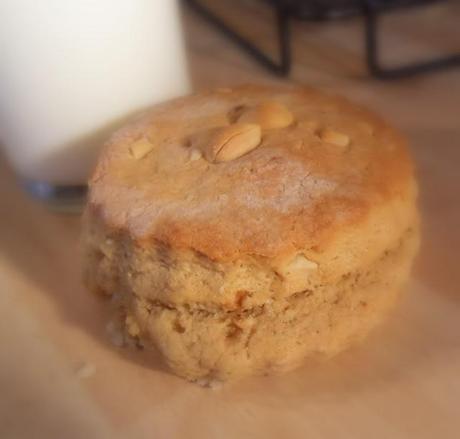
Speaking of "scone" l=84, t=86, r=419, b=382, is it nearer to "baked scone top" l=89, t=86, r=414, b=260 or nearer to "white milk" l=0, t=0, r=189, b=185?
"baked scone top" l=89, t=86, r=414, b=260

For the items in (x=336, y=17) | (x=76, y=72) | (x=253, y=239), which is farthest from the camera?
(x=336, y=17)

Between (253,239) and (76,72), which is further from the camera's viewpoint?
(76,72)

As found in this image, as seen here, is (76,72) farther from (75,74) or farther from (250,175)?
(250,175)

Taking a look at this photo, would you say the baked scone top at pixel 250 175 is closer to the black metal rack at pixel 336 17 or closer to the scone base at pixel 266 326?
the scone base at pixel 266 326

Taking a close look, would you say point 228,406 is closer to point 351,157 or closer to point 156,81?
point 351,157

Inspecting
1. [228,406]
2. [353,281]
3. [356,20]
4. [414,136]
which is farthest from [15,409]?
[356,20]

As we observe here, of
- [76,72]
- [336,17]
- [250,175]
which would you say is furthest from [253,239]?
[336,17]
